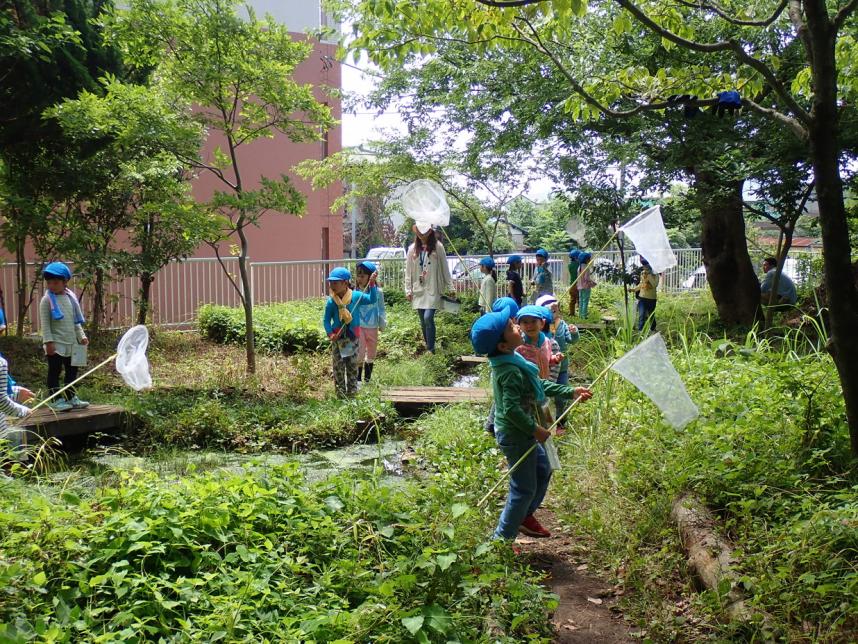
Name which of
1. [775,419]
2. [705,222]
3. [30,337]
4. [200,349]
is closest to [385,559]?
[775,419]

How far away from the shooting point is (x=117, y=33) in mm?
8391

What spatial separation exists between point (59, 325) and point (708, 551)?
6.54 meters

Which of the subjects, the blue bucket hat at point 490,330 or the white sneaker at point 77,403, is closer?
the blue bucket hat at point 490,330

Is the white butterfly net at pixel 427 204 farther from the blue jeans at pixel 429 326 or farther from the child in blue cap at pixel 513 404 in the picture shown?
the child in blue cap at pixel 513 404

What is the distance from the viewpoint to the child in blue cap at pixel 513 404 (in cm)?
434

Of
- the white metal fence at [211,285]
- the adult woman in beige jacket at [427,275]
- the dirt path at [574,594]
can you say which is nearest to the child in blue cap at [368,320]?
the adult woman in beige jacket at [427,275]

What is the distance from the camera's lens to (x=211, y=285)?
15945 millimetres

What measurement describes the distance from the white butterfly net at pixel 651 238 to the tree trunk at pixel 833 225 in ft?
5.27

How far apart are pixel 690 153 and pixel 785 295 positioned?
3.53 metres

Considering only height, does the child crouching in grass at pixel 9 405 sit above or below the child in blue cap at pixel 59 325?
below

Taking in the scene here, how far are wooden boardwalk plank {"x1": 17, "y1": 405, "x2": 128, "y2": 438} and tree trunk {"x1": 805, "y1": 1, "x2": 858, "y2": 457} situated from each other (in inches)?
253

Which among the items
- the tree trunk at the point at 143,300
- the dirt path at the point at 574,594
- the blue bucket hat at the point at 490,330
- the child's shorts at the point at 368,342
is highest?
the tree trunk at the point at 143,300

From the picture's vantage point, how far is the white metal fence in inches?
521

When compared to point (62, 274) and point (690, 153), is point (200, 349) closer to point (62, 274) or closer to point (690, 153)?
point (62, 274)
